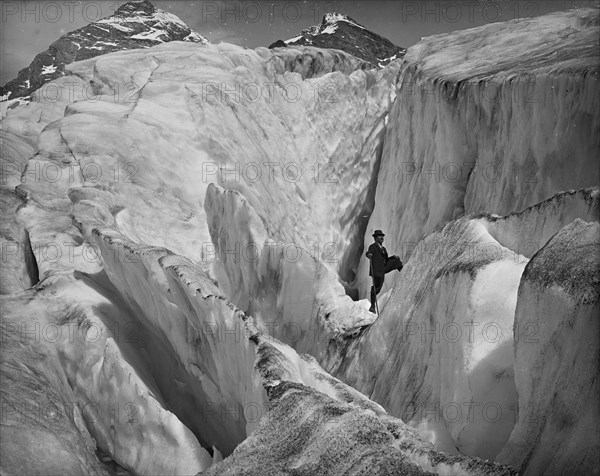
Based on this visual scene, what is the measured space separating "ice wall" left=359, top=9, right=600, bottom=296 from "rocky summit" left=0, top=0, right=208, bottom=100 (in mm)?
20553

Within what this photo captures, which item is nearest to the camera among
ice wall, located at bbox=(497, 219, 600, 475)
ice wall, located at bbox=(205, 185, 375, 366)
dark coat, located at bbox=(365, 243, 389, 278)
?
ice wall, located at bbox=(497, 219, 600, 475)

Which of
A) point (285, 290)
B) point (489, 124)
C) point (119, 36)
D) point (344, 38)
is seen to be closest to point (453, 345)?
point (285, 290)

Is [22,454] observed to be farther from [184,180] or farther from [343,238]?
[343,238]

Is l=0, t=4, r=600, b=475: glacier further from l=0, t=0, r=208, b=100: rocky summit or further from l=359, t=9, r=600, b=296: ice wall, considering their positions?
l=0, t=0, r=208, b=100: rocky summit

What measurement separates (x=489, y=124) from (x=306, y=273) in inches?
124

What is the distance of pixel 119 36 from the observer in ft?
93.9

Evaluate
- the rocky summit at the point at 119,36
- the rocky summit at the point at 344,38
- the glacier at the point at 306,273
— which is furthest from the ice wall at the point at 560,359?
the rocky summit at the point at 119,36

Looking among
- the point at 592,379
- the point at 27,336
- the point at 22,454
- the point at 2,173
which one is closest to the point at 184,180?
the point at 2,173

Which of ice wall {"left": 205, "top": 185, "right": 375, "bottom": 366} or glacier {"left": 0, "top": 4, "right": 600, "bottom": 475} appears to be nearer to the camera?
glacier {"left": 0, "top": 4, "right": 600, "bottom": 475}

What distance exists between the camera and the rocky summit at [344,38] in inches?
836

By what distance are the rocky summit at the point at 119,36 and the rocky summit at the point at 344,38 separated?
8.87 m

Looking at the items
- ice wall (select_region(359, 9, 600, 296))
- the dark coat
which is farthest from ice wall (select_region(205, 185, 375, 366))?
ice wall (select_region(359, 9, 600, 296))

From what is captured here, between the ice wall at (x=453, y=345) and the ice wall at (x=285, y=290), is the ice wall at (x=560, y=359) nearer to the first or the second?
the ice wall at (x=453, y=345)

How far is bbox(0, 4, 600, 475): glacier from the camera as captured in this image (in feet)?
10.0
